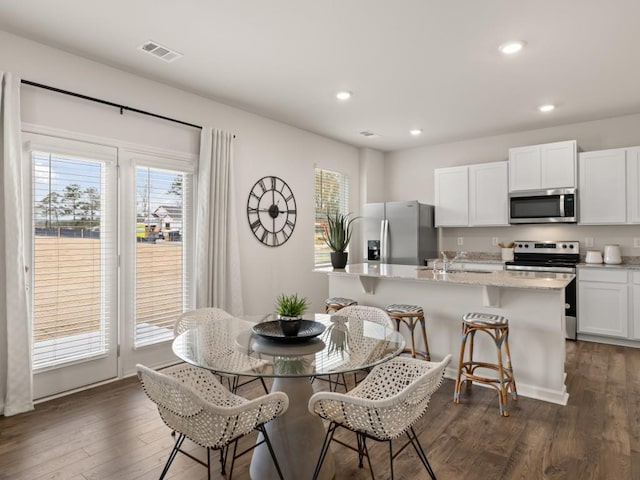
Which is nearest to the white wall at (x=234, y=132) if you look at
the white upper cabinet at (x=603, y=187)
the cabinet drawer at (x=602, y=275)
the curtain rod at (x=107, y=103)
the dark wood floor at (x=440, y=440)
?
the curtain rod at (x=107, y=103)

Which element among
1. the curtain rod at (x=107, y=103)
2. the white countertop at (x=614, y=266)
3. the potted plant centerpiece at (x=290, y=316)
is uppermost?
the curtain rod at (x=107, y=103)

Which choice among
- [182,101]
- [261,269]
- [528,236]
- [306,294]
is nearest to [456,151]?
[528,236]

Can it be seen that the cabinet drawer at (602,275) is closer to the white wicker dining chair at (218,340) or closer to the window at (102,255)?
the white wicker dining chair at (218,340)

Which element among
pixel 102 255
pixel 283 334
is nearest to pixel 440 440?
pixel 283 334

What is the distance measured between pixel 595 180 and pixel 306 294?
3847 mm

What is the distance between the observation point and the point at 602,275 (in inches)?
182

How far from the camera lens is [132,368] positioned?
362 cm

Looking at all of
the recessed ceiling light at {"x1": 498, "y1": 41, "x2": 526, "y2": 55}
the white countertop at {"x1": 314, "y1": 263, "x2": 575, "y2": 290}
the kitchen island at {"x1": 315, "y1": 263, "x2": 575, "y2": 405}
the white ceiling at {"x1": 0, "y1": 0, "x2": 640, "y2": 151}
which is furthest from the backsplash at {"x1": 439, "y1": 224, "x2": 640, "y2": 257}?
the recessed ceiling light at {"x1": 498, "y1": 41, "x2": 526, "y2": 55}

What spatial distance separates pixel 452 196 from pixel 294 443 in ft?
15.5

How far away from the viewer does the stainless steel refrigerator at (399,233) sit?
567 centimetres

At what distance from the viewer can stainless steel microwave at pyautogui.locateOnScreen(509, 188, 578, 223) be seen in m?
4.87

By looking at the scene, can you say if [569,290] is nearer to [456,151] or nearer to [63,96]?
[456,151]

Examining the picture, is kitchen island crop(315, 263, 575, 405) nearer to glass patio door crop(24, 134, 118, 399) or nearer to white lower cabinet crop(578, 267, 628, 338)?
white lower cabinet crop(578, 267, 628, 338)

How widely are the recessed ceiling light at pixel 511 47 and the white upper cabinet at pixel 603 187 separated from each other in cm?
249
